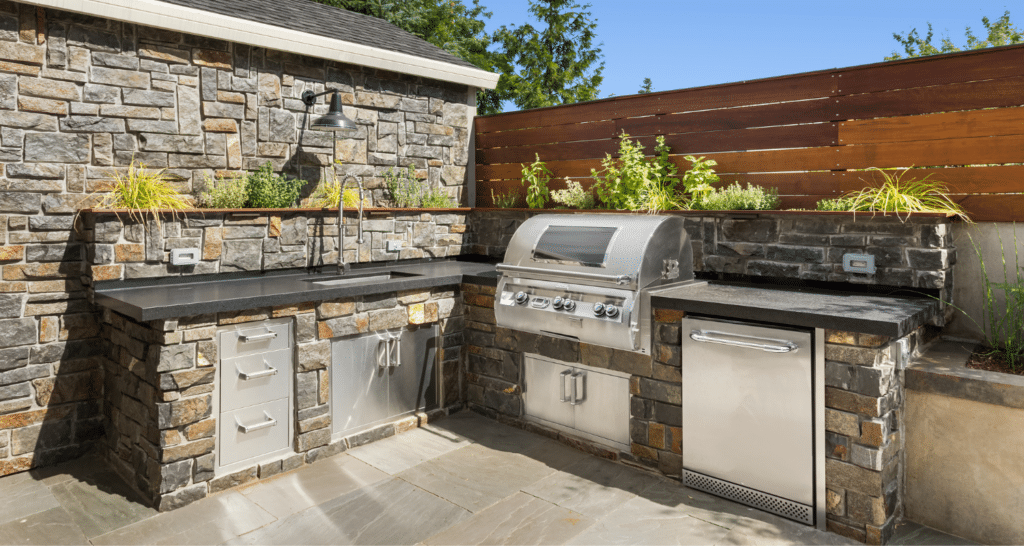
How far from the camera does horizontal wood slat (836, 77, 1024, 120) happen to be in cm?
309

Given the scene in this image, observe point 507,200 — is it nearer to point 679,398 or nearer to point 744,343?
point 679,398

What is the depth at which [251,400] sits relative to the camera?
11.1ft

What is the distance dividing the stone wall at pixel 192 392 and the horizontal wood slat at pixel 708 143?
5.73ft

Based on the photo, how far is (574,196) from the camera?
187 inches

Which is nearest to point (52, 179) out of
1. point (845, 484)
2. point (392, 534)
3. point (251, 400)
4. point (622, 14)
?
point (251, 400)

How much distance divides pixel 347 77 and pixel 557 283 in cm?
245

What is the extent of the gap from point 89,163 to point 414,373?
2293mm

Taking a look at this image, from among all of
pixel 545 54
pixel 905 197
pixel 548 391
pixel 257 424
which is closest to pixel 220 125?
pixel 257 424

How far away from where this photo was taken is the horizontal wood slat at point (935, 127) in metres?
3.10

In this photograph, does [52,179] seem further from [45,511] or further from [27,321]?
[45,511]

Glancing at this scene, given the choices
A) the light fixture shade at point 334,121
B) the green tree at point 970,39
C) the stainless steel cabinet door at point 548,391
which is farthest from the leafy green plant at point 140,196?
the green tree at point 970,39

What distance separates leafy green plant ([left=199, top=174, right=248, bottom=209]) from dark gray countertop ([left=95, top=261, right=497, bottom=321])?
49 cm

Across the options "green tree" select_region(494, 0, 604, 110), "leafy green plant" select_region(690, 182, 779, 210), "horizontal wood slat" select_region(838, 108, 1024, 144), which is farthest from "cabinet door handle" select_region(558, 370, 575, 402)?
"green tree" select_region(494, 0, 604, 110)

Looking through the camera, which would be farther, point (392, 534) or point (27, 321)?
point (27, 321)
